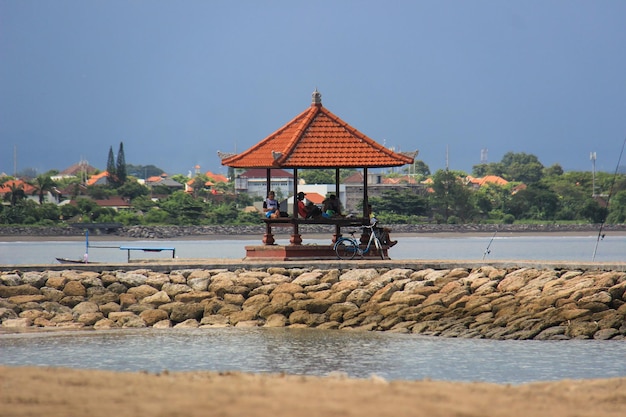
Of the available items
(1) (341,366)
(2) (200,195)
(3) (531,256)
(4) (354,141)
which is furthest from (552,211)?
(1) (341,366)

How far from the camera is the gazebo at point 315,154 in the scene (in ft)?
83.7

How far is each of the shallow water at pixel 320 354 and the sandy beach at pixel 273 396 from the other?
17.9ft

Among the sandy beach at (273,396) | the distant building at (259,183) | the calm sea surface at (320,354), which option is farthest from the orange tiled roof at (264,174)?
the sandy beach at (273,396)

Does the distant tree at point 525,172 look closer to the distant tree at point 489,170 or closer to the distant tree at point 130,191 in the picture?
the distant tree at point 489,170

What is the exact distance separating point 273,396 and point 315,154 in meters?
14.6

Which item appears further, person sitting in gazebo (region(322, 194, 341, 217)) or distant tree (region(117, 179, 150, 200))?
distant tree (region(117, 179, 150, 200))

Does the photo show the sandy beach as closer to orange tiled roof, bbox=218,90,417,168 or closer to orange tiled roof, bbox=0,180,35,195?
orange tiled roof, bbox=218,90,417,168

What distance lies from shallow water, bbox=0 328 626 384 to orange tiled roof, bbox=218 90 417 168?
4580mm

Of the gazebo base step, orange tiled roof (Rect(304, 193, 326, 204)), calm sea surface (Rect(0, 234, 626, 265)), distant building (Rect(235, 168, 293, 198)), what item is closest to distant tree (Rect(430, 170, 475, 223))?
calm sea surface (Rect(0, 234, 626, 265))

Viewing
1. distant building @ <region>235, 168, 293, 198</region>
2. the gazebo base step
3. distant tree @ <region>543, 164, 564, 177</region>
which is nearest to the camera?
the gazebo base step

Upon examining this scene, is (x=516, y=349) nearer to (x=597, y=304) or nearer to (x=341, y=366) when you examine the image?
(x=597, y=304)

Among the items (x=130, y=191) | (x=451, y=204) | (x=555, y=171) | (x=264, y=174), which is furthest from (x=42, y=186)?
(x=555, y=171)

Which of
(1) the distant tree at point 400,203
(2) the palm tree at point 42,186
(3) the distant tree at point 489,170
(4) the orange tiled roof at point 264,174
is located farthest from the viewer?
(3) the distant tree at point 489,170

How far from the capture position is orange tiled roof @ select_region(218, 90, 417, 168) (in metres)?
25.6
